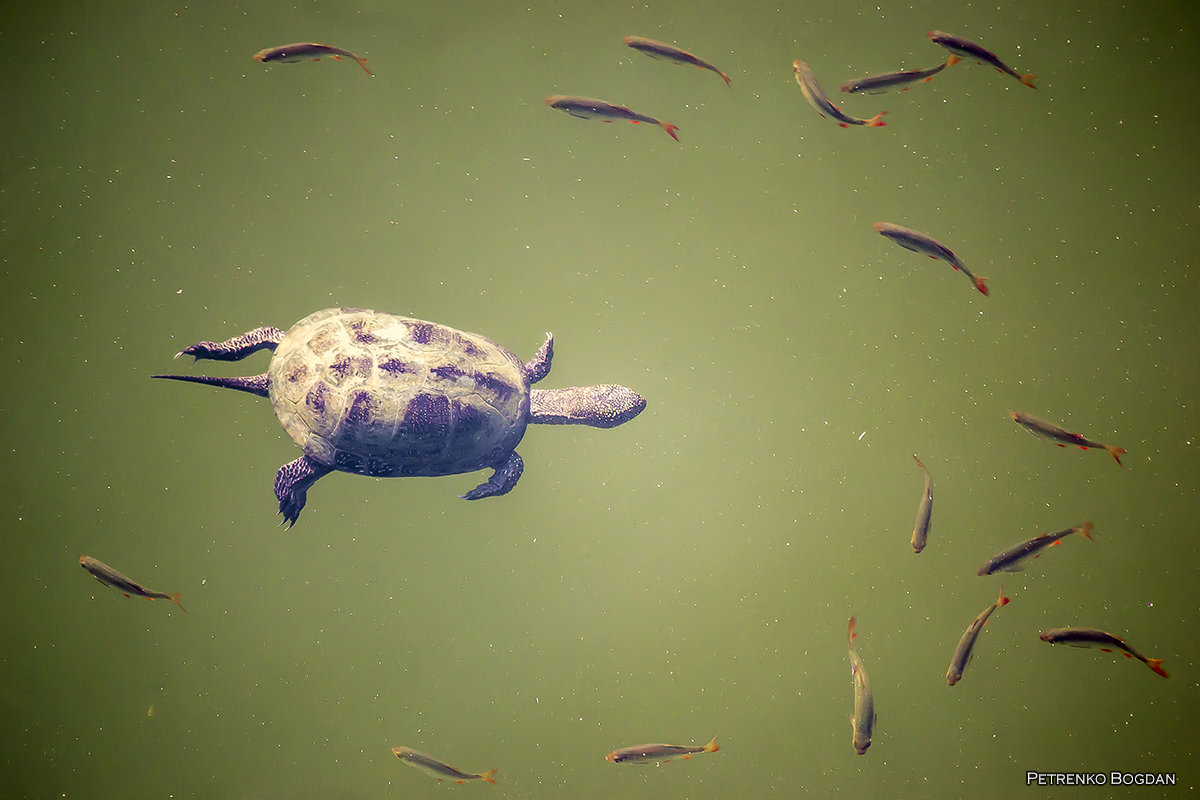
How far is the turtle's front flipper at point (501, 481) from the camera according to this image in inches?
100

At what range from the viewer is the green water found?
2.57 m

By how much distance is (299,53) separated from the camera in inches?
100

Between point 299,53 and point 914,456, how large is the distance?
10.8 ft

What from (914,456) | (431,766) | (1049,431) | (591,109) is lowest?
(431,766)

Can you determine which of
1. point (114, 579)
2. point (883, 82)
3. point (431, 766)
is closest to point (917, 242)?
point (883, 82)

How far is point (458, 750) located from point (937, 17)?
409 cm

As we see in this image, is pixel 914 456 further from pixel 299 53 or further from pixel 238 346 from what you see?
pixel 299 53

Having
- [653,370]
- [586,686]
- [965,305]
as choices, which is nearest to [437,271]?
[653,370]

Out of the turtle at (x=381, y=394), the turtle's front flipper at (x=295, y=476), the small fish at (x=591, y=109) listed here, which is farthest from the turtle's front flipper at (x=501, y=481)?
the small fish at (x=591, y=109)

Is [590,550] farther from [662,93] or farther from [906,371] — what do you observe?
[662,93]

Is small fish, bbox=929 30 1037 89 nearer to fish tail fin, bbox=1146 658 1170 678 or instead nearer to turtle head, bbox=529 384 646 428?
turtle head, bbox=529 384 646 428

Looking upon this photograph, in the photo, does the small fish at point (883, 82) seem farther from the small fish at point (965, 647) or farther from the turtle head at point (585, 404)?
the small fish at point (965, 647)

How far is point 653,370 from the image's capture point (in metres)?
2.75

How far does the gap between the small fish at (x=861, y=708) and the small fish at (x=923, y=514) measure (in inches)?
22.9
